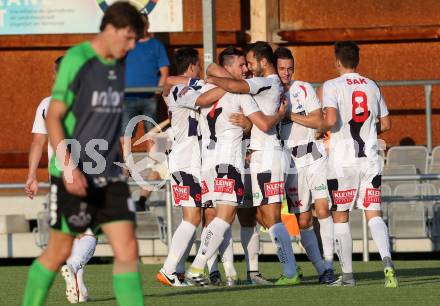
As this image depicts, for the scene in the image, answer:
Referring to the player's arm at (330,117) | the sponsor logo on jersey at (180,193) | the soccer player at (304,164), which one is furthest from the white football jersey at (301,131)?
the sponsor logo on jersey at (180,193)

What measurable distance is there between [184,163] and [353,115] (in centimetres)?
165

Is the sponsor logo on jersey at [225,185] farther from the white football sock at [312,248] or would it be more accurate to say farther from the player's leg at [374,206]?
the player's leg at [374,206]

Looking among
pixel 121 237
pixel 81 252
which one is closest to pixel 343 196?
pixel 81 252

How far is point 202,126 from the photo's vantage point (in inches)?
479

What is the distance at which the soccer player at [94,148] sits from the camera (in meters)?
7.98

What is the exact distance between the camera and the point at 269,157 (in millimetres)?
11680

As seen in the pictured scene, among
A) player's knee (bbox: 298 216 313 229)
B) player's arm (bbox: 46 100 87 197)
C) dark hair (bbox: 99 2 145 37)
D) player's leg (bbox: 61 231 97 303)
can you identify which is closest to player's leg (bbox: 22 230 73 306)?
player's arm (bbox: 46 100 87 197)

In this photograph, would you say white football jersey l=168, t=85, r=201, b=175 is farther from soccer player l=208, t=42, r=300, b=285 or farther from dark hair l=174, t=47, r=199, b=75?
soccer player l=208, t=42, r=300, b=285

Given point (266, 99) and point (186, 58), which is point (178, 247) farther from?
point (186, 58)

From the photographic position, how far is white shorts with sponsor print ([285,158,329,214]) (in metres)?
12.1

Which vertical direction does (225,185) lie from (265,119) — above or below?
below

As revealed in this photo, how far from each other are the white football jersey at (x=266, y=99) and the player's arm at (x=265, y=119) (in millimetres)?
53

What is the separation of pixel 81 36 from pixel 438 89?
4.69 m

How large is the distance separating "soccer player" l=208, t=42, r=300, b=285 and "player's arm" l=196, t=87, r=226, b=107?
0.29m
